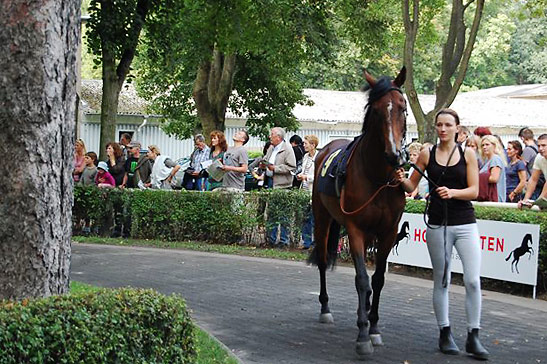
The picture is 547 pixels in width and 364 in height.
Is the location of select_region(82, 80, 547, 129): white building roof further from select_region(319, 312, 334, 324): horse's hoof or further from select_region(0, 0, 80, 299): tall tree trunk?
select_region(0, 0, 80, 299): tall tree trunk

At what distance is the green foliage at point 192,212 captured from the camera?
17484 millimetres

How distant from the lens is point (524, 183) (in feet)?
49.5

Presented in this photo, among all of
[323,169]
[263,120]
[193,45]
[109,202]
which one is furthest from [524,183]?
[263,120]

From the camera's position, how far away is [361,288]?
8906 millimetres

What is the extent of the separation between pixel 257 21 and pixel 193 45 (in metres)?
4.29

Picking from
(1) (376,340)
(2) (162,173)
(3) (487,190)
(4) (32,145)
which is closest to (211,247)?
(2) (162,173)

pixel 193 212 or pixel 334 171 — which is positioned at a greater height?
pixel 334 171

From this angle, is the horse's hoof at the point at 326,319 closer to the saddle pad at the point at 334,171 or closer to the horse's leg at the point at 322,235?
the horse's leg at the point at 322,235

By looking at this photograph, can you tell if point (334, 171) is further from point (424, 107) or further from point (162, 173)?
point (424, 107)

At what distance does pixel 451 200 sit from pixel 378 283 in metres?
1.37

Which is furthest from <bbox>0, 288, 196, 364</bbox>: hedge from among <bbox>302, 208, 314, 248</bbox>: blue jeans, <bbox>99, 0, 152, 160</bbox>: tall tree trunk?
<bbox>99, 0, 152, 160</bbox>: tall tree trunk

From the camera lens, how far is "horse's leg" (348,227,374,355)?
8453mm

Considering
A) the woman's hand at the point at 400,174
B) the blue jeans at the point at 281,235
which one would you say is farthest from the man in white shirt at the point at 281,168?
the woman's hand at the point at 400,174

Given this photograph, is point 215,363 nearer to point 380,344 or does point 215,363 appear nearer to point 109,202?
point 380,344
